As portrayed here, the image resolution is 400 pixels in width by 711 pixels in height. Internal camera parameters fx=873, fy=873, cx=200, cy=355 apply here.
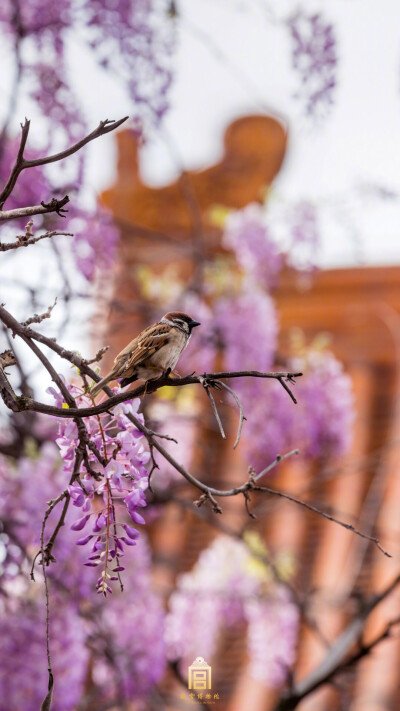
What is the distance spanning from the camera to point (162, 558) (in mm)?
4293

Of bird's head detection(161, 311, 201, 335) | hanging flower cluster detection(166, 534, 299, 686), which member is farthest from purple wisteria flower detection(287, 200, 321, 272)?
bird's head detection(161, 311, 201, 335)

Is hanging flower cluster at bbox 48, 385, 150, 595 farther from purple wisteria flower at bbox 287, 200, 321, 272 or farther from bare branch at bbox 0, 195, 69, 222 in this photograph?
purple wisteria flower at bbox 287, 200, 321, 272

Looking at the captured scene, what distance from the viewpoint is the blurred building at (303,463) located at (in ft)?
10.4

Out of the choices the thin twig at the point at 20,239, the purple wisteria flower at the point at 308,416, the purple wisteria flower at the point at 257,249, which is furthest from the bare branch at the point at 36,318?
the purple wisteria flower at the point at 257,249

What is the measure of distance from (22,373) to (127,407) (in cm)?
111

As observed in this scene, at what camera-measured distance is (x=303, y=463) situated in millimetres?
→ 3955

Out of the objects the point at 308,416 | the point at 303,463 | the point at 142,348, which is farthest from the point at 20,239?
the point at 303,463

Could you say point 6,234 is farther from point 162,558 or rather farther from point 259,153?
point 259,153

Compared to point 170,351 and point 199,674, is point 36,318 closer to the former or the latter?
point 170,351

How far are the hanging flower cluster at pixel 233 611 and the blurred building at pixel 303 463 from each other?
110 millimetres

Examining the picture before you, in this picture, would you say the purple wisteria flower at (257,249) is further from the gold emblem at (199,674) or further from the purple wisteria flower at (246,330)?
the gold emblem at (199,674)

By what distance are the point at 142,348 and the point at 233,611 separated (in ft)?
8.97

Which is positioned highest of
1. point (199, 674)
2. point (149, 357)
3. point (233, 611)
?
point (233, 611)

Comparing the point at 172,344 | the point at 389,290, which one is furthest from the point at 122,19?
the point at 389,290
